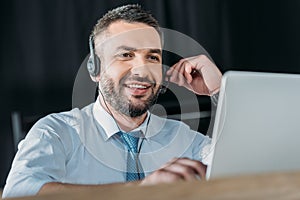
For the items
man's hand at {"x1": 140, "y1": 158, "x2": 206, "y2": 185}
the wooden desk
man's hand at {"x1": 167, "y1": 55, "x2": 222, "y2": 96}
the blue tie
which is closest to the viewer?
the wooden desk

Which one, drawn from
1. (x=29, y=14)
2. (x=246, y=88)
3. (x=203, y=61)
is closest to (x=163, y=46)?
(x=203, y=61)

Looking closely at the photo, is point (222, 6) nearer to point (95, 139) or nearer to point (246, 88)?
point (95, 139)

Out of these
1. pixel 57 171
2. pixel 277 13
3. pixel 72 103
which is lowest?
pixel 57 171

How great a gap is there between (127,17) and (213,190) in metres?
1.13

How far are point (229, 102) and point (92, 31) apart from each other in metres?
0.84

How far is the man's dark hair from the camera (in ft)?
5.05

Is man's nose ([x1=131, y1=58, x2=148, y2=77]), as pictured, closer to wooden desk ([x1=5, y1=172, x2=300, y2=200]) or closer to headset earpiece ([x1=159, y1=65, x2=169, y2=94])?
headset earpiece ([x1=159, y1=65, x2=169, y2=94])

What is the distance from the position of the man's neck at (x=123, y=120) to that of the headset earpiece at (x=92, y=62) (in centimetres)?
9

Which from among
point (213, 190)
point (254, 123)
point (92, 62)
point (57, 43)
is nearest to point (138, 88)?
point (92, 62)

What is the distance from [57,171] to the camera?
1.41m

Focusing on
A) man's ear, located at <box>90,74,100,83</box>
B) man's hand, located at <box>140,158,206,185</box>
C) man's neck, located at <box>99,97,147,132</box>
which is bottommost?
man's neck, located at <box>99,97,147,132</box>

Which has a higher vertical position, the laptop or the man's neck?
the laptop

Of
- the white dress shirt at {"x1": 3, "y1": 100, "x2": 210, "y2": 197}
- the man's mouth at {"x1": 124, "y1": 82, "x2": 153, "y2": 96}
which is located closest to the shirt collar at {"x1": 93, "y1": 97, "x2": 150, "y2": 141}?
the white dress shirt at {"x1": 3, "y1": 100, "x2": 210, "y2": 197}

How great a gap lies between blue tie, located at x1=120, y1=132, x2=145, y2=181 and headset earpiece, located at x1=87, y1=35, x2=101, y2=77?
0.20 m
